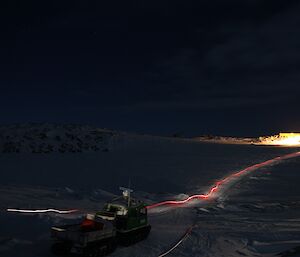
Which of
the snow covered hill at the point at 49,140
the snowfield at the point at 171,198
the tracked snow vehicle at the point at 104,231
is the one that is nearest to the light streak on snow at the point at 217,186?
the snowfield at the point at 171,198

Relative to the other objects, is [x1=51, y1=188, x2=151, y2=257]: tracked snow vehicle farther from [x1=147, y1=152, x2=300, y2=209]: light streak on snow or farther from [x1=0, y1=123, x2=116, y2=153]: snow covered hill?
[x1=0, y1=123, x2=116, y2=153]: snow covered hill

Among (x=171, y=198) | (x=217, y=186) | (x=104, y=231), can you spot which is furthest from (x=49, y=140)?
(x=104, y=231)

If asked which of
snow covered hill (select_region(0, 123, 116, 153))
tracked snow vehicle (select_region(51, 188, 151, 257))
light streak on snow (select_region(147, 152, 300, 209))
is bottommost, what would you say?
tracked snow vehicle (select_region(51, 188, 151, 257))

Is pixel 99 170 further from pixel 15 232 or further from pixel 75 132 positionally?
pixel 75 132

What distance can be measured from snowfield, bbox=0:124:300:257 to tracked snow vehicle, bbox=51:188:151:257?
479 millimetres

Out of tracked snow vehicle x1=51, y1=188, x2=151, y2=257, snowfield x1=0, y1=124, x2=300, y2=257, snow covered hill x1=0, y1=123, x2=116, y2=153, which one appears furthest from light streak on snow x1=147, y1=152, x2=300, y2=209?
snow covered hill x1=0, y1=123, x2=116, y2=153

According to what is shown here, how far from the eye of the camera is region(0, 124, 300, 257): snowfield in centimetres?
1398

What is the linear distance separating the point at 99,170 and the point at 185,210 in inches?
636

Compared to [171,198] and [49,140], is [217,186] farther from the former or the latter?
[49,140]

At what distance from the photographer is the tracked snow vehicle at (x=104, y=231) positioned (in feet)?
39.0

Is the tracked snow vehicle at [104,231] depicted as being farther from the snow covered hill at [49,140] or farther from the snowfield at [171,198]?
the snow covered hill at [49,140]

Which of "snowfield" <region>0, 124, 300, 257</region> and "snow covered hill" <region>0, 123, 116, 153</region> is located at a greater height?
"snow covered hill" <region>0, 123, 116, 153</region>

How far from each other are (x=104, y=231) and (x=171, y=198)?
41.8ft

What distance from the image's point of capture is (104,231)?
1258 cm
